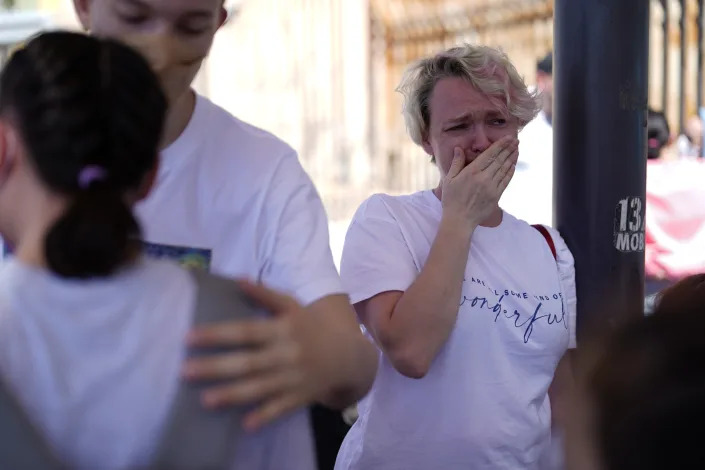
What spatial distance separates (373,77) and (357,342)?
7944 mm

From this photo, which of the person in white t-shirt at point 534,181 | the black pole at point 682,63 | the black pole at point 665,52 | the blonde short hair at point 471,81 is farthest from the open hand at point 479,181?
the black pole at point 682,63

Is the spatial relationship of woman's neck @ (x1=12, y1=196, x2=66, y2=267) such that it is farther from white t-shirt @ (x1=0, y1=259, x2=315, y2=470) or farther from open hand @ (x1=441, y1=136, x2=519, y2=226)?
open hand @ (x1=441, y1=136, x2=519, y2=226)

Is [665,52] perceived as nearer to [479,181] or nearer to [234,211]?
[479,181]

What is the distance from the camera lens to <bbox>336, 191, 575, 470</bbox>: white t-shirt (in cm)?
174

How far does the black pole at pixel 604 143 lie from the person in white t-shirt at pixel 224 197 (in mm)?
1041

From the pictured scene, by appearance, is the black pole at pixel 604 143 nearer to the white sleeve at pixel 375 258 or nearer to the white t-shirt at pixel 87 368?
the white sleeve at pixel 375 258

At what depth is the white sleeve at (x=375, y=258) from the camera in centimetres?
176

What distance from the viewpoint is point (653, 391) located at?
805 mm

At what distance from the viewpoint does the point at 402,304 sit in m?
1.71

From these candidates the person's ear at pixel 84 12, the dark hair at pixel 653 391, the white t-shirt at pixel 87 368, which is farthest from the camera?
the person's ear at pixel 84 12

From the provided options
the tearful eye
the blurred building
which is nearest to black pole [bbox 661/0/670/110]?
the blurred building

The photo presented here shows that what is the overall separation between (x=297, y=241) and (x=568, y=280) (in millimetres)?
1003

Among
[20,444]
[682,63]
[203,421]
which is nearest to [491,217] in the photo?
[203,421]

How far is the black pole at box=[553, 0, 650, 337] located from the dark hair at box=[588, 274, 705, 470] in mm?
1215
